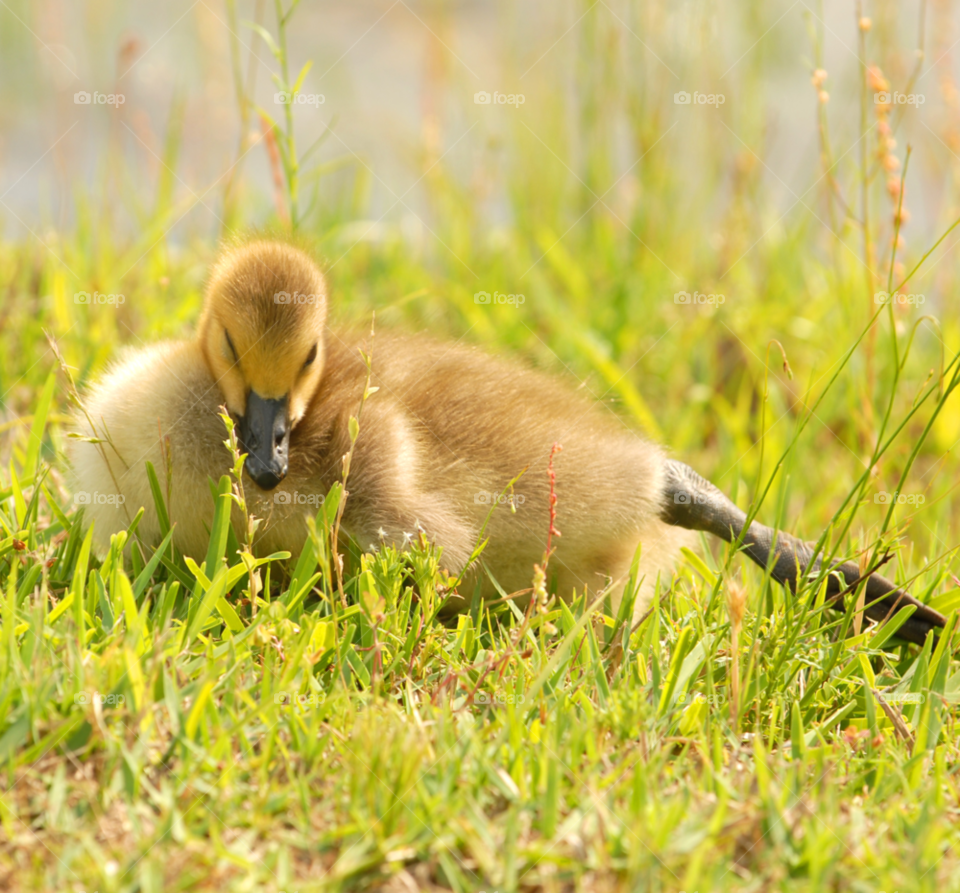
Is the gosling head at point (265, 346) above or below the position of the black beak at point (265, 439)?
above

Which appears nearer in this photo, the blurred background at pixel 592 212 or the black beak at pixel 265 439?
the black beak at pixel 265 439

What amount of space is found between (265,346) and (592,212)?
4076 mm

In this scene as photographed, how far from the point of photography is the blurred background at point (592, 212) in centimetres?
399

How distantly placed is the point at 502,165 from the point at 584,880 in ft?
18.1

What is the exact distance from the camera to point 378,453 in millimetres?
2385

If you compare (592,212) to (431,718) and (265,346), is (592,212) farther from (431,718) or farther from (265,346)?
(431,718)

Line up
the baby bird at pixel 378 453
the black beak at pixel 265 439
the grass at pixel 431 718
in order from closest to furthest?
the grass at pixel 431 718
the black beak at pixel 265 439
the baby bird at pixel 378 453

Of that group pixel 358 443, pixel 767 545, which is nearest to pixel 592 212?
pixel 767 545

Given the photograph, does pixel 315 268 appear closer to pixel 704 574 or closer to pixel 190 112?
pixel 704 574

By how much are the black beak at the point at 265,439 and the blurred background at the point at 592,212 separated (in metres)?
0.68

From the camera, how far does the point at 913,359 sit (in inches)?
198

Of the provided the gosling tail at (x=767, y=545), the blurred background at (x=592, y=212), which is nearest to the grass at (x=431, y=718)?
the gosling tail at (x=767, y=545)

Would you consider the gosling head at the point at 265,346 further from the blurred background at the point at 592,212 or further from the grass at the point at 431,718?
the blurred background at the point at 592,212

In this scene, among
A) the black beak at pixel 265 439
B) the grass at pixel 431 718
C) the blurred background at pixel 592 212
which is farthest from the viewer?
the blurred background at pixel 592 212
